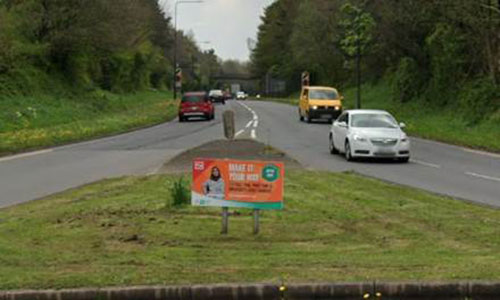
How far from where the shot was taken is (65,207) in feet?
41.6

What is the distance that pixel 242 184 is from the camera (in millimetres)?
9586

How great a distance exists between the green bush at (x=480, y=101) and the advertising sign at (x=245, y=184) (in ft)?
90.0

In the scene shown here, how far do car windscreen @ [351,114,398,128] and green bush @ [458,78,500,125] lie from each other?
12.8 meters

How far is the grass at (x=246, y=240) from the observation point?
288 inches

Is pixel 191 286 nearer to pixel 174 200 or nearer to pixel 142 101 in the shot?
pixel 174 200

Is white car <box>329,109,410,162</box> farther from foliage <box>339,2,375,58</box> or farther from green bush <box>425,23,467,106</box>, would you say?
foliage <box>339,2,375,58</box>

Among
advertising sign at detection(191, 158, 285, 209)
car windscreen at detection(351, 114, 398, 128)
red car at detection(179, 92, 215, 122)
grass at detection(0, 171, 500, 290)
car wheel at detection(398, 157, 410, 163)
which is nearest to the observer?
grass at detection(0, 171, 500, 290)

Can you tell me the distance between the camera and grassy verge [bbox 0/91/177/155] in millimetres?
30803

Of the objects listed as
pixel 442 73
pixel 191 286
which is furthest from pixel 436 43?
pixel 191 286

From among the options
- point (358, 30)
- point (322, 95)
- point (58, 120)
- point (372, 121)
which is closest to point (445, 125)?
point (322, 95)

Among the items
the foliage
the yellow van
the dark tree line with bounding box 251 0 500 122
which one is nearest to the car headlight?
the dark tree line with bounding box 251 0 500 122

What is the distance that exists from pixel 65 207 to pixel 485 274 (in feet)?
25.1

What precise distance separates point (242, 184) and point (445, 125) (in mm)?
28860

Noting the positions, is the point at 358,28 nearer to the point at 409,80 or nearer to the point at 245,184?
the point at 409,80
